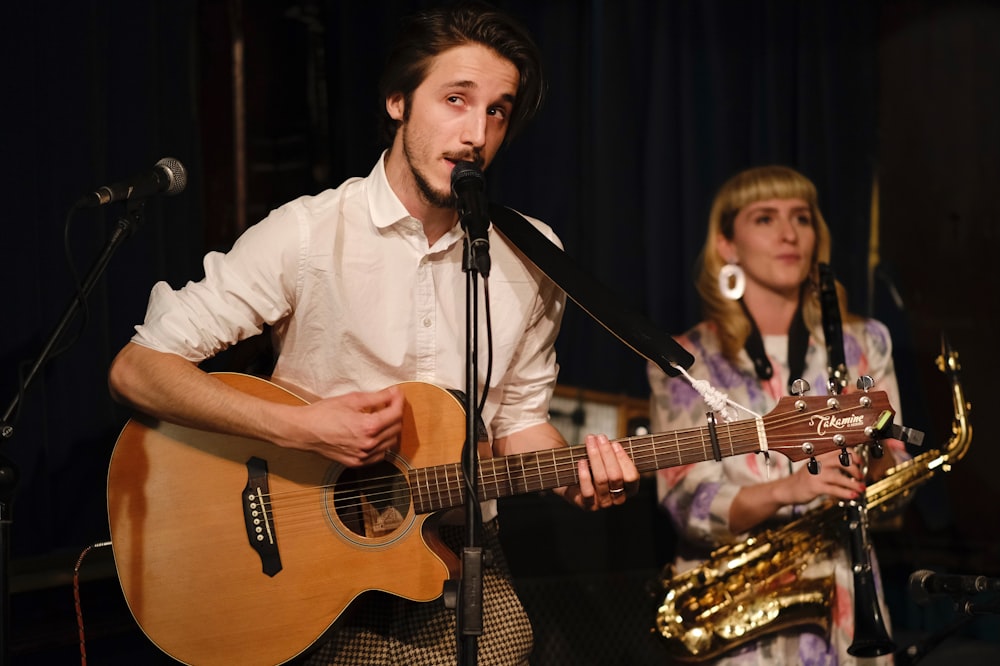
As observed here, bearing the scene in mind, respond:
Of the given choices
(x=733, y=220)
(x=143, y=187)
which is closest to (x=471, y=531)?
(x=143, y=187)

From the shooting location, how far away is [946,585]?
2537mm

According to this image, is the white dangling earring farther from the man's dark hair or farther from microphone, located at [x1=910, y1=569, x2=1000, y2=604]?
microphone, located at [x1=910, y1=569, x2=1000, y2=604]

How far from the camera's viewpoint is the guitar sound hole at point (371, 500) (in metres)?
2.53

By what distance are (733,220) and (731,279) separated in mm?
239

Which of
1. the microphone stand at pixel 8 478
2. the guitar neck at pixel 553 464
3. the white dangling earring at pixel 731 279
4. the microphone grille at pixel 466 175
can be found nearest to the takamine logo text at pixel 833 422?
the guitar neck at pixel 553 464

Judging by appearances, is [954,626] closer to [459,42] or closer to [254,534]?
[254,534]

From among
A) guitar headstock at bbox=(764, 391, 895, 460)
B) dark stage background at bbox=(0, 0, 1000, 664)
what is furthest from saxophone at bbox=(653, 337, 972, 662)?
guitar headstock at bbox=(764, 391, 895, 460)

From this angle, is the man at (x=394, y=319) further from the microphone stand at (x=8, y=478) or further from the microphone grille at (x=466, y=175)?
the microphone grille at (x=466, y=175)

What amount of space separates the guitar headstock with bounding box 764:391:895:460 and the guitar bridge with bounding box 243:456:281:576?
1.22 m

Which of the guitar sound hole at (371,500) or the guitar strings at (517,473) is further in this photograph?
the guitar sound hole at (371,500)

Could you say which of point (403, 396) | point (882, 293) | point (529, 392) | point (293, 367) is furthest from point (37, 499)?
point (882, 293)

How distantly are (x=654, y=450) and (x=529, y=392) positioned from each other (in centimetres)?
48

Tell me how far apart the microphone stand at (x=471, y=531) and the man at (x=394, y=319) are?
0.42 meters

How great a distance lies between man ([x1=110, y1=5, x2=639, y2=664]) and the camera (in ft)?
8.17
